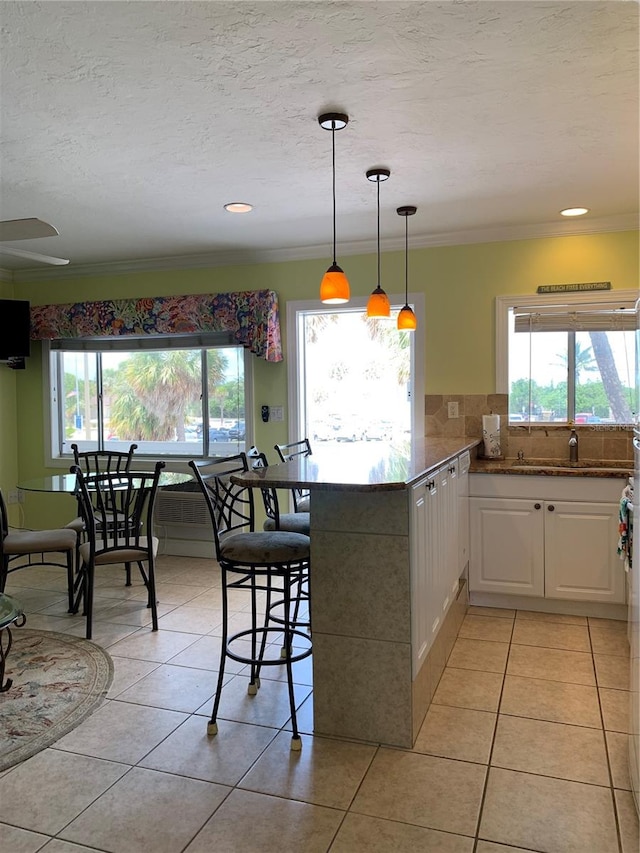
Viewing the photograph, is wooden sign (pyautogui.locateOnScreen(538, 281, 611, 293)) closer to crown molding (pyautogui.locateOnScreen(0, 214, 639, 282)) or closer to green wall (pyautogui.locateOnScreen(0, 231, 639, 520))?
green wall (pyautogui.locateOnScreen(0, 231, 639, 520))

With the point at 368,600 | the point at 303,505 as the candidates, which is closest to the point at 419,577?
the point at 368,600

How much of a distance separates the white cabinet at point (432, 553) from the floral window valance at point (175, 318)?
209 cm

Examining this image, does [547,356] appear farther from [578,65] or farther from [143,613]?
[143,613]

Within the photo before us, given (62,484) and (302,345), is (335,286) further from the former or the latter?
(62,484)

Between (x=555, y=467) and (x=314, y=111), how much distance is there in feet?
8.33

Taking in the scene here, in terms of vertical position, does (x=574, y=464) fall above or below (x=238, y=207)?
below

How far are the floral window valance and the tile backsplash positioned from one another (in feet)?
4.29

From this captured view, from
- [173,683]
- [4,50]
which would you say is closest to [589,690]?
[173,683]

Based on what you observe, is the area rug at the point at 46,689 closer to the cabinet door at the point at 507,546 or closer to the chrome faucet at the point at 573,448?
the cabinet door at the point at 507,546

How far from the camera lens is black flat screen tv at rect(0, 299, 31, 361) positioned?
536 centimetres

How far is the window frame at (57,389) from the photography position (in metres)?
5.15

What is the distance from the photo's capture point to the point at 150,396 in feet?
18.0

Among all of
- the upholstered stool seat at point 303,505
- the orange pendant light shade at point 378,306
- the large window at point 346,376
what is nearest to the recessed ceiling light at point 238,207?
the orange pendant light shade at point 378,306

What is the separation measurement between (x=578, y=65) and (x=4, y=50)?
188 centimetres
